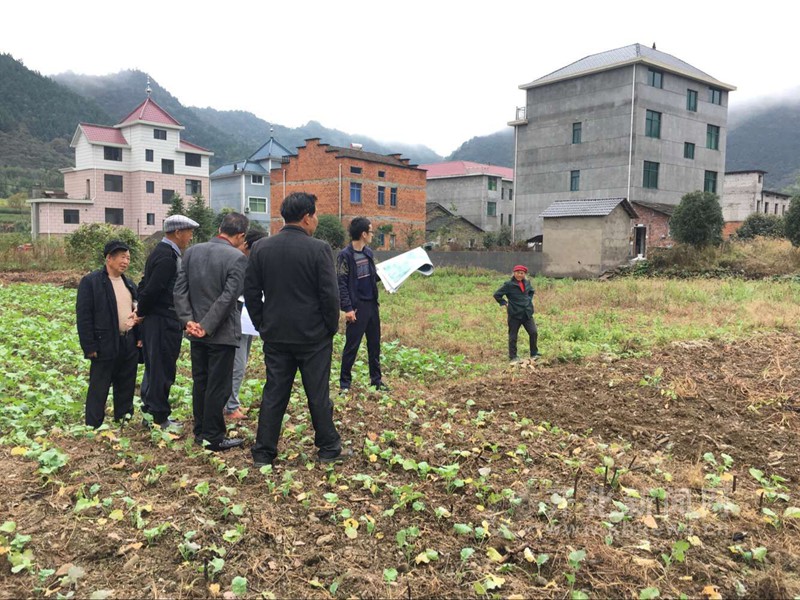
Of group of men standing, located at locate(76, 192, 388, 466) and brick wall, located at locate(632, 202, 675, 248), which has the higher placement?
brick wall, located at locate(632, 202, 675, 248)

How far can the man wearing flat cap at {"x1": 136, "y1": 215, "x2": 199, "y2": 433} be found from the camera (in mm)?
4859

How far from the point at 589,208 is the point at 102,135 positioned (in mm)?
35959

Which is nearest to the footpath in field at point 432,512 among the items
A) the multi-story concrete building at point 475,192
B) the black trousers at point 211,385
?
the black trousers at point 211,385

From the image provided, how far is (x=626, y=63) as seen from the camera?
108 ft

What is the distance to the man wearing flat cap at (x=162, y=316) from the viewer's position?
15.9 feet

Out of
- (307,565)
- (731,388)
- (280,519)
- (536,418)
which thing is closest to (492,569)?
(307,565)

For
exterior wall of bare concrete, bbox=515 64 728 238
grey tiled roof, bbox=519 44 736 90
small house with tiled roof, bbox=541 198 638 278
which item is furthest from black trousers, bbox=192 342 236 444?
grey tiled roof, bbox=519 44 736 90

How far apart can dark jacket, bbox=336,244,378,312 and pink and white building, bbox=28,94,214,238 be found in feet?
140

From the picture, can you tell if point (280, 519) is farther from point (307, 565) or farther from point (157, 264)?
point (157, 264)

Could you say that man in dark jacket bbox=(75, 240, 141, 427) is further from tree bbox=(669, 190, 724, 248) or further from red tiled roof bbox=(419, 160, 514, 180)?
red tiled roof bbox=(419, 160, 514, 180)

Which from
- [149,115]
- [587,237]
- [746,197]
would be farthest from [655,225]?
[149,115]

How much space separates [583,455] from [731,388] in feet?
9.53

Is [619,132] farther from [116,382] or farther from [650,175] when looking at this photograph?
[116,382]

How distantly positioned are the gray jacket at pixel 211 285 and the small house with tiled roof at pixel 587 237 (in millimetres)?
23693
